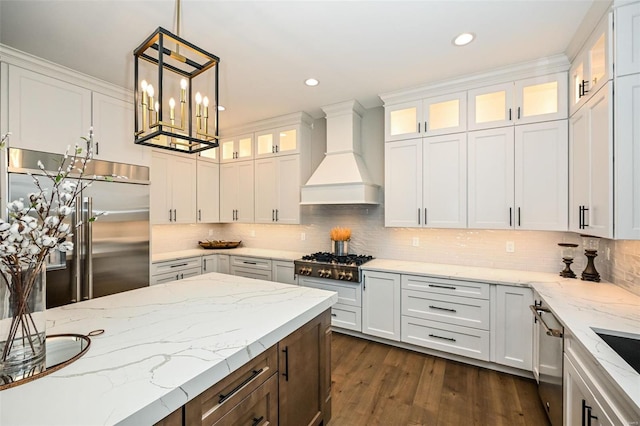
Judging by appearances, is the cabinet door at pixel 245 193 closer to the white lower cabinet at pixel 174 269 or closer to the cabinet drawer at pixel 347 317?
the white lower cabinet at pixel 174 269

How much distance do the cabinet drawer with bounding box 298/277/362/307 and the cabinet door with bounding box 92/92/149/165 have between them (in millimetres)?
2491

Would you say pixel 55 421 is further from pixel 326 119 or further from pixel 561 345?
pixel 326 119

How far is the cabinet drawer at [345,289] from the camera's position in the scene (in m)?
3.21

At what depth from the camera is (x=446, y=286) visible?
108 inches

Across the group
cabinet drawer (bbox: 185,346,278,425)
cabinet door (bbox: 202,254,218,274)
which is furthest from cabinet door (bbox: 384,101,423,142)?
cabinet door (bbox: 202,254,218,274)

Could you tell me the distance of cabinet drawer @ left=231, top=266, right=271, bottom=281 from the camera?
12.7 ft

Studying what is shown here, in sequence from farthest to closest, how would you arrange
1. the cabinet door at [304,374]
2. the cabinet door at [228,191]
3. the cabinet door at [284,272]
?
1. the cabinet door at [228,191]
2. the cabinet door at [284,272]
3. the cabinet door at [304,374]

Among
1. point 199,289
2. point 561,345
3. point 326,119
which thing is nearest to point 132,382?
point 199,289

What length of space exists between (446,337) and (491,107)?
236 cm

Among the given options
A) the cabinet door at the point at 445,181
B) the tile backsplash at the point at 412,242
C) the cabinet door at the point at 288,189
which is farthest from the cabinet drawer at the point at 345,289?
the cabinet door at the point at 445,181

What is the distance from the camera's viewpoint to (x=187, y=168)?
4.11m

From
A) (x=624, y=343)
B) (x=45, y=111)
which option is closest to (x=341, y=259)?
(x=624, y=343)

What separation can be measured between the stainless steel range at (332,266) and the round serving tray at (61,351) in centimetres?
230

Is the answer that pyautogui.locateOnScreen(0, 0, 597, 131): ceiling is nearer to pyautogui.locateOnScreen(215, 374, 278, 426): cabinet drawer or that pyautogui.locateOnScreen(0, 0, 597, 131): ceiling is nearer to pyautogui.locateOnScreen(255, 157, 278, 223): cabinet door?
pyautogui.locateOnScreen(255, 157, 278, 223): cabinet door
